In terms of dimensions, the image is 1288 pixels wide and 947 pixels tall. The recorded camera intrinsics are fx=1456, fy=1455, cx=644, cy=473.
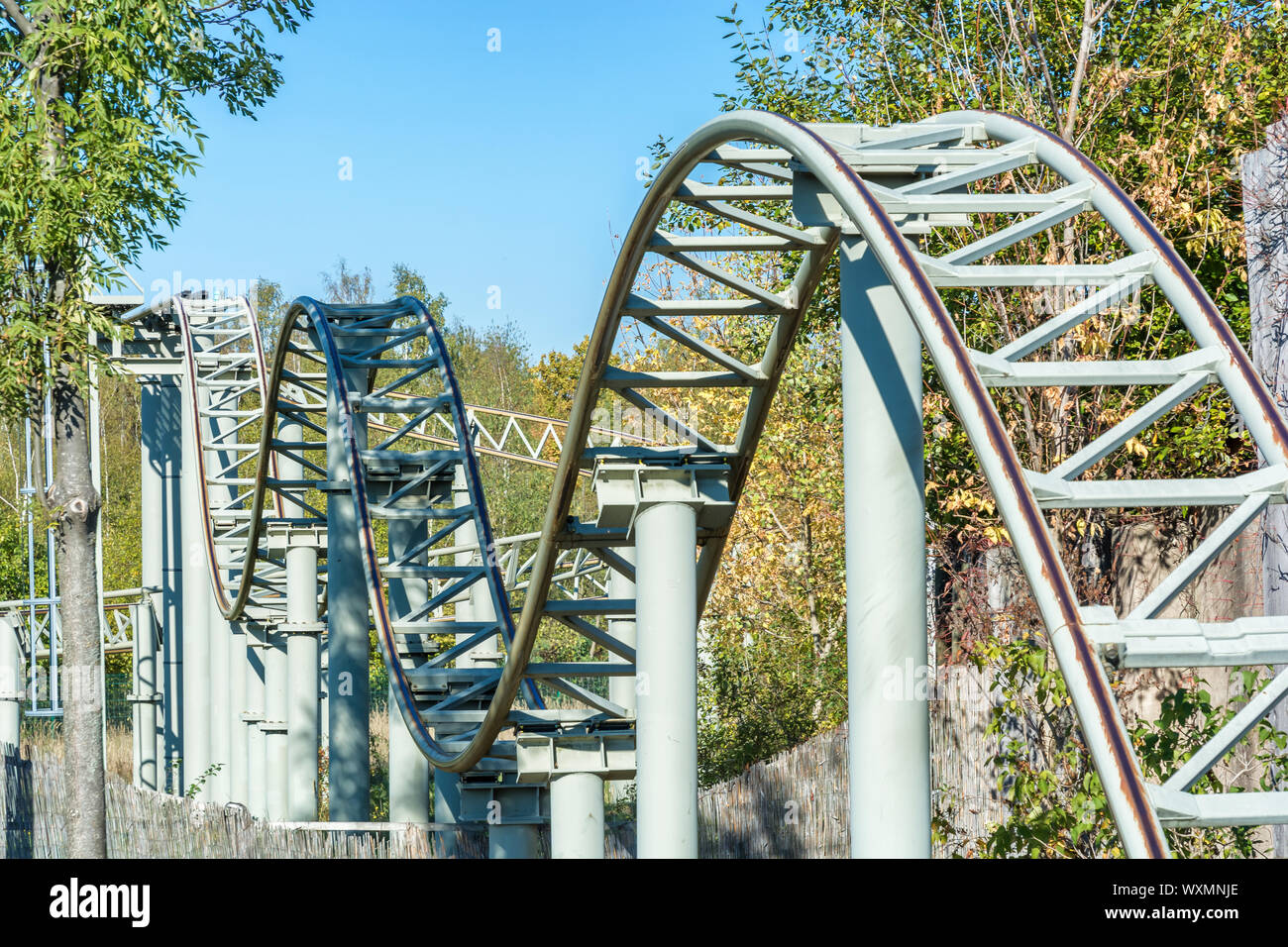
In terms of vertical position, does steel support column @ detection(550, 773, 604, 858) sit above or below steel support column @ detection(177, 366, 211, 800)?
below

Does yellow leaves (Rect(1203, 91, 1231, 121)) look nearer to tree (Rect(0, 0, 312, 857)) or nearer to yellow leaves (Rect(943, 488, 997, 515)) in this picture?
yellow leaves (Rect(943, 488, 997, 515))

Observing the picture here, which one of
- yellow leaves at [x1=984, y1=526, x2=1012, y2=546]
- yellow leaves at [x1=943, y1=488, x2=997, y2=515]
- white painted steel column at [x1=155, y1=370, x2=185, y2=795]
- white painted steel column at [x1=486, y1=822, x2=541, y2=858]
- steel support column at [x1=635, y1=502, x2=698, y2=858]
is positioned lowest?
white painted steel column at [x1=486, y1=822, x2=541, y2=858]

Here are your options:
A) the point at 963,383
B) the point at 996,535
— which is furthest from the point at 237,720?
the point at 963,383

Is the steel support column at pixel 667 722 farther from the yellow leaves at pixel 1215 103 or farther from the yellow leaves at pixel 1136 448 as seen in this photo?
the yellow leaves at pixel 1215 103

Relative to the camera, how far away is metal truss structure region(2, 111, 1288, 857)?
386 centimetres

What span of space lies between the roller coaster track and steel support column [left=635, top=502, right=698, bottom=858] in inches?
30.1

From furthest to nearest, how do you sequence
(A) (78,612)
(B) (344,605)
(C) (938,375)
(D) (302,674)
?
(D) (302,674)
(B) (344,605)
(A) (78,612)
(C) (938,375)

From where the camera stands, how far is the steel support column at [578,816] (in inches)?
327

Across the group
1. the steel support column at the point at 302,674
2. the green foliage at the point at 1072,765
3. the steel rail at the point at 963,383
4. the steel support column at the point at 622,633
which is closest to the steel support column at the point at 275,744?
the steel support column at the point at 302,674

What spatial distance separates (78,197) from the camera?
8.61m

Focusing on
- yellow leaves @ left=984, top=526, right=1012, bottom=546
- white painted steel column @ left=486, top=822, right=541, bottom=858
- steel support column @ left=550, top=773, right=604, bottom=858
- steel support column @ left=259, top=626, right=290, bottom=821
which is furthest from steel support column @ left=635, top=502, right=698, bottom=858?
steel support column @ left=259, top=626, right=290, bottom=821

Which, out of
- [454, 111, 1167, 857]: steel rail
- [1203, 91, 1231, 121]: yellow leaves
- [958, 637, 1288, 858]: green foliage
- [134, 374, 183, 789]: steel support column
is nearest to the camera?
[454, 111, 1167, 857]: steel rail

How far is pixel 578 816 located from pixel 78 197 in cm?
468

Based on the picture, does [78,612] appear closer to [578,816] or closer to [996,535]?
[578,816]
